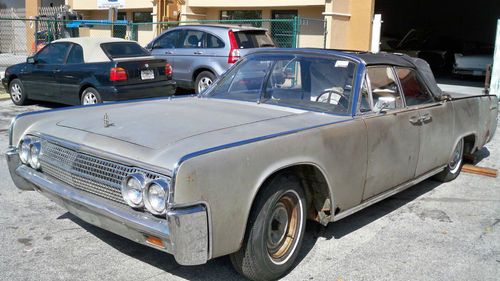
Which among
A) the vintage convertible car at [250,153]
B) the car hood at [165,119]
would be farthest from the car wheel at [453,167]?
the car hood at [165,119]

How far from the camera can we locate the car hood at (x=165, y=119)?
3.48m

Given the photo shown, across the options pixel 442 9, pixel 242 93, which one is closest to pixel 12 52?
pixel 442 9

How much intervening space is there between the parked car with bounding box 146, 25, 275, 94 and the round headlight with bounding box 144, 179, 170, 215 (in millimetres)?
8492

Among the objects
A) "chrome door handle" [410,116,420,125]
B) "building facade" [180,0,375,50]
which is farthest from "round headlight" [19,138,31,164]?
"building facade" [180,0,375,50]

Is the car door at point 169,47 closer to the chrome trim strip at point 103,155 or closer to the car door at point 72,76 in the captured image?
the car door at point 72,76

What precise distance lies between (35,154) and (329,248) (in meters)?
2.42

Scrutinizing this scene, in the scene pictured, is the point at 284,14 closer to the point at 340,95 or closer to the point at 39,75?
the point at 39,75

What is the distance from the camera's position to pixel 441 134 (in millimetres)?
5387

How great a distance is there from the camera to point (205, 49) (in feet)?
39.1

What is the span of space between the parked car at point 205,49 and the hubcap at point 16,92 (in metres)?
3.34

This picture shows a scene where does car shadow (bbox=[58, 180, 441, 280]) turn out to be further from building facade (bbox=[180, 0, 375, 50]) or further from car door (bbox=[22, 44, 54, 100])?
building facade (bbox=[180, 0, 375, 50])

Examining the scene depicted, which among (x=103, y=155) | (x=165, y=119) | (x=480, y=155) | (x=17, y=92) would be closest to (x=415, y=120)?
(x=165, y=119)

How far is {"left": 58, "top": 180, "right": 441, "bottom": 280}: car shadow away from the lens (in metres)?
3.75

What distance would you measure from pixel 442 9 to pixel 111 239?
2904 cm
